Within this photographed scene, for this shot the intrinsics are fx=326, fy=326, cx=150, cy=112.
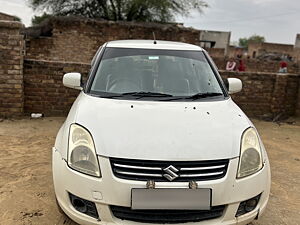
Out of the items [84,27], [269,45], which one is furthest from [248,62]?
[269,45]

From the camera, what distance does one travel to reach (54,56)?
482 inches

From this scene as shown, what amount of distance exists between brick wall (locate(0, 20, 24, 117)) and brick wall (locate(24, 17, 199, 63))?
5.84m

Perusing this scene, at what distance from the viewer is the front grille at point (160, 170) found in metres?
2.28

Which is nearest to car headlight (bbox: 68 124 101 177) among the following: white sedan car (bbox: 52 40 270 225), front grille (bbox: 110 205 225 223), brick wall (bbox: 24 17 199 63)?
white sedan car (bbox: 52 40 270 225)

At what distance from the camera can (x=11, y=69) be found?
644cm

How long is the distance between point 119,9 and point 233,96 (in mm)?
10676

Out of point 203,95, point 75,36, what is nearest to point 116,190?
point 203,95

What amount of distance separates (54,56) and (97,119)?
10.3 m

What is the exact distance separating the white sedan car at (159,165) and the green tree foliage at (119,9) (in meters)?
14.3

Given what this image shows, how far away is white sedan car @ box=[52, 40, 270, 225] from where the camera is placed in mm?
2256

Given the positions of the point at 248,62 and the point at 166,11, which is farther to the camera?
the point at 248,62

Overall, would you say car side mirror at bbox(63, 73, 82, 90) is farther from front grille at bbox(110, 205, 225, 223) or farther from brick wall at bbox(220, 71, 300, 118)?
brick wall at bbox(220, 71, 300, 118)

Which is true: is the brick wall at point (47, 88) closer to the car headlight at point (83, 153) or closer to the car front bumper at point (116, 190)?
the car headlight at point (83, 153)

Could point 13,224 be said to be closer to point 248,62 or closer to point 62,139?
point 62,139
